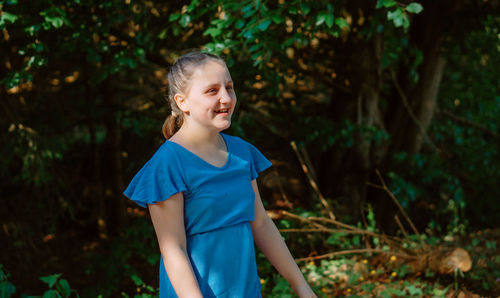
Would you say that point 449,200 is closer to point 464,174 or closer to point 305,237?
point 464,174

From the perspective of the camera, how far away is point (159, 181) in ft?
4.79

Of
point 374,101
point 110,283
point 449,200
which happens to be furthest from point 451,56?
point 110,283

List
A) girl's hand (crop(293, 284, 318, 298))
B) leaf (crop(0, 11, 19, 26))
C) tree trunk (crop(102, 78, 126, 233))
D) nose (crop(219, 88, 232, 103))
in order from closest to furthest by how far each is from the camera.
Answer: nose (crop(219, 88, 232, 103)) → girl's hand (crop(293, 284, 318, 298)) → leaf (crop(0, 11, 19, 26)) → tree trunk (crop(102, 78, 126, 233))

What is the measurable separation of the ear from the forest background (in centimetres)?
130

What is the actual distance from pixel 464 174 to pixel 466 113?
0.87m

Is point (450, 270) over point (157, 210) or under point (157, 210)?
under

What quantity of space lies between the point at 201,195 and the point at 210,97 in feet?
1.05

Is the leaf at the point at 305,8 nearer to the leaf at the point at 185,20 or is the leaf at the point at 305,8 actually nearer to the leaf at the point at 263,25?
the leaf at the point at 263,25

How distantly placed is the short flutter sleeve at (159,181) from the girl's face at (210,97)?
171 mm

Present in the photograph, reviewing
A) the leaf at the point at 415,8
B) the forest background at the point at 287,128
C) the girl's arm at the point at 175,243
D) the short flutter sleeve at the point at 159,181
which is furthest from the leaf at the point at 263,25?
the girl's arm at the point at 175,243

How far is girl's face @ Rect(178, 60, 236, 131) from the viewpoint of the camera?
1546mm

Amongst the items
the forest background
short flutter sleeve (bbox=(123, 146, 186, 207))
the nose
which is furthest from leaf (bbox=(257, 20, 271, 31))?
short flutter sleeve (bbox=(123, 146, 186, 207))

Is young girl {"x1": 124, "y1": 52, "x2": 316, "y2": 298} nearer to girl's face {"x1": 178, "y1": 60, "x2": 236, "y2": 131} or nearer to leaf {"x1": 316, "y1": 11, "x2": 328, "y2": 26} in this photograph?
girl's face {"x1": 178, "y1": 60, "x2": 236, "y2": 131}

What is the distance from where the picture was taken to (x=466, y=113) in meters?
6.54
